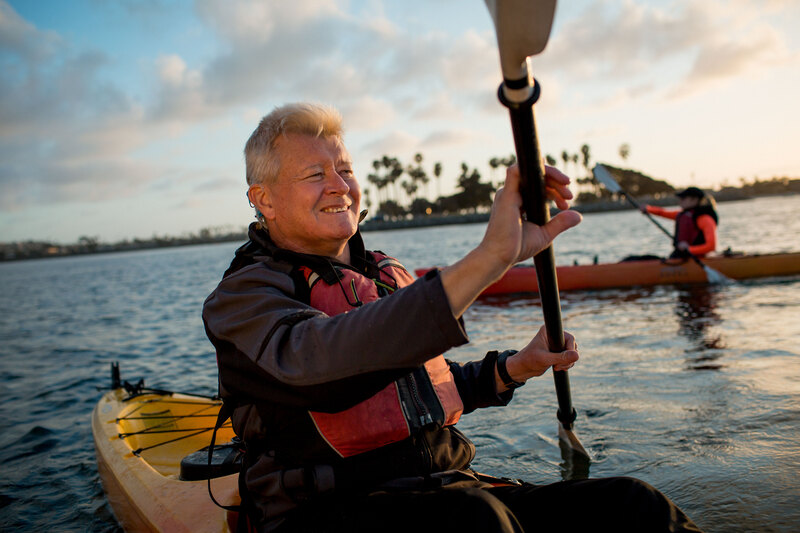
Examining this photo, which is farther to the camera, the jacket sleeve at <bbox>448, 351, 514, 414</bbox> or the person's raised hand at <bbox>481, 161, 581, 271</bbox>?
the jacket sleeve at <bbox>448, 351, 514, 414</bbox>

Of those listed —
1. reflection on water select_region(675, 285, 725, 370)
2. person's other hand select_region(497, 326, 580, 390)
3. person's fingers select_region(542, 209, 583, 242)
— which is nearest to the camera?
person's fingers select_region(542, 209, 583, 242)

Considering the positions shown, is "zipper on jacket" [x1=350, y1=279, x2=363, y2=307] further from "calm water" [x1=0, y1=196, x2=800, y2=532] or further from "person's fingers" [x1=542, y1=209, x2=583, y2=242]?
"calm water" [x1=0, y1=196, x2=800, y2=532]

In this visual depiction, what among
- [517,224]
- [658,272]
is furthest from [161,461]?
[658,272]

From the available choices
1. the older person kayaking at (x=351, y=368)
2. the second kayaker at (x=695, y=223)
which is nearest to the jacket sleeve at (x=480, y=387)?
the older person kayaking at (x=351, y=368)

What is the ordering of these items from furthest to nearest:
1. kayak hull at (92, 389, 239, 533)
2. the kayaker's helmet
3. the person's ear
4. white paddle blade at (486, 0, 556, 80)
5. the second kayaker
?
the second kayaker < the kayaker's helmet < kayak hull at (92, 389, 239, 533) < the person's ear < white paddle blade at (486, 0, 556, 80)

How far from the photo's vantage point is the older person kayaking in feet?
4.73

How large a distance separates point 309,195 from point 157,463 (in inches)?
108

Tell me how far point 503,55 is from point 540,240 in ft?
1.65

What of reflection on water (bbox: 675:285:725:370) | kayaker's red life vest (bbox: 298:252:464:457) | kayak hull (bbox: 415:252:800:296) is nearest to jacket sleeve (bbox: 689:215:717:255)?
kayak hull (bbox: 415:252:800:296)

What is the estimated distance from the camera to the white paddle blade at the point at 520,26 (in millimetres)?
1125

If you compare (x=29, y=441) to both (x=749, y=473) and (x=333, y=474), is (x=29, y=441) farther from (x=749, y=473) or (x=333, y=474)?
(x=749, y=473)

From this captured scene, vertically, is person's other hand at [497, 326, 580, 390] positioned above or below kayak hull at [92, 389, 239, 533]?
above

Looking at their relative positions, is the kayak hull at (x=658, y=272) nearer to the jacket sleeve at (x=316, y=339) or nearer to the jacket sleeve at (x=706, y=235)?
the jacket sleeve at (x=706, y=235)

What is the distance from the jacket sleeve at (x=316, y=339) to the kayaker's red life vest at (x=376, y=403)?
0.19 meters
